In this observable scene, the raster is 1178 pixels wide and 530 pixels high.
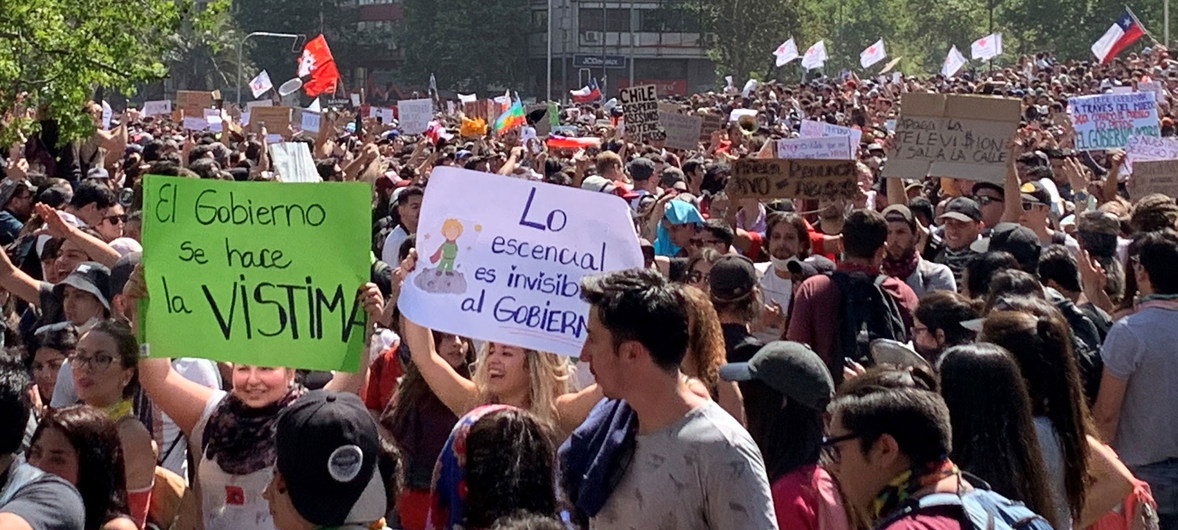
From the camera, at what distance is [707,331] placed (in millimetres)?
4469

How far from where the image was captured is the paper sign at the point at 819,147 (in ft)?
43.4

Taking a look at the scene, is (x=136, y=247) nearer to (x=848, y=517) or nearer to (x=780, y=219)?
(x=780, y=219)

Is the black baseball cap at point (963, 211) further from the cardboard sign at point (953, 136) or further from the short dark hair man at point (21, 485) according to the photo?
the short dark hair man at point (21, 485)

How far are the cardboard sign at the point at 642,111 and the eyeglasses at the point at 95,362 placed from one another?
12694 mm

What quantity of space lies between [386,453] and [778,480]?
1183mm

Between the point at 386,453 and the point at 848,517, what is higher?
the point at 386,453

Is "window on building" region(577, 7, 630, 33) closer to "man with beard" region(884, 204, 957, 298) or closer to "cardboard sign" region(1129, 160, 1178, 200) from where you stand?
"cardboard sign" region(1129, 160, 1178, 200)

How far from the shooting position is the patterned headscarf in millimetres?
3686

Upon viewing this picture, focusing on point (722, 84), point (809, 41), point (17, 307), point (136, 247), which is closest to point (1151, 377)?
point (136, 247)

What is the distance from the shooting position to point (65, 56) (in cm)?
1246

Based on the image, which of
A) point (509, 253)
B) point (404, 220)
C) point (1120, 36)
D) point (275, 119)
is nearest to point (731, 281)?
point (509, 253)

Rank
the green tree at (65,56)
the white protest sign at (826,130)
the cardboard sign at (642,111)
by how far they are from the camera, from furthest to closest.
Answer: the cardboard sign at (642,111) < the white protest sign at (826,130) < the green tree at (65,56)

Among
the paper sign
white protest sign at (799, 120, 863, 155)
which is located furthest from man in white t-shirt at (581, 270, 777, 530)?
white protest sign at (799, 120, 863, 155)

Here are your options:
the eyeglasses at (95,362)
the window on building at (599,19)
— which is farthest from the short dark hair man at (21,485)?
the window on building at (599,19)
